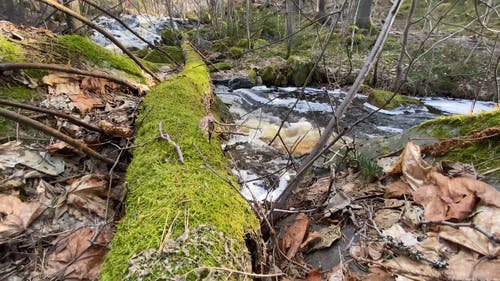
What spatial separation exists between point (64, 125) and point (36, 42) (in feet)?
5.20

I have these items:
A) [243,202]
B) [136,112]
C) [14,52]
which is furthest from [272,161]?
[14,52]

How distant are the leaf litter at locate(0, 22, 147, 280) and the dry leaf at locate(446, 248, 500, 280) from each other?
5.67 ft

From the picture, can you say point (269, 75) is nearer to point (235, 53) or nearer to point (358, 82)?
point (235, 53)

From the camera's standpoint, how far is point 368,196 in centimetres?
232

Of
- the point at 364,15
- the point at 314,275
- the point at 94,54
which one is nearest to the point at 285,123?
the point at 94,54

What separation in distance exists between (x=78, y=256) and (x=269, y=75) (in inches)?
374

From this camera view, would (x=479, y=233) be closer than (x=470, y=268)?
No

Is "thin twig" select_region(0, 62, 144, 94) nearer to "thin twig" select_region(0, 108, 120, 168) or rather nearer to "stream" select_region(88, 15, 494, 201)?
"thin twig" select_region(0, 108, 120, 168)

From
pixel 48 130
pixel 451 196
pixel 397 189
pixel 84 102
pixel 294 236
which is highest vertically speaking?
pixel 48 130

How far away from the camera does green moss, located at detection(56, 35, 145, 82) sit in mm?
3934

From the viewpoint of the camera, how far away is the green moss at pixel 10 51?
3.09 m

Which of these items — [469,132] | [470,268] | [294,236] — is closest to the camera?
[470,268]

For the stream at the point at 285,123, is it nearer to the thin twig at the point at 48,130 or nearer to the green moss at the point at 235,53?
the thin twig at the point at 48,130

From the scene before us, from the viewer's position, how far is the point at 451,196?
1.77 meters
